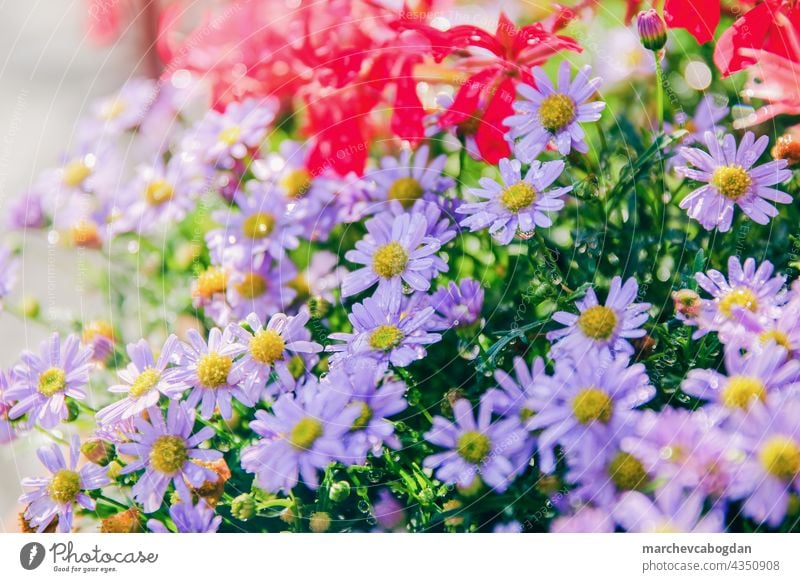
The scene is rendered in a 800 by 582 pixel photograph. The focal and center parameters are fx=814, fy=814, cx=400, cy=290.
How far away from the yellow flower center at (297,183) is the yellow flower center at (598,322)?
0.18 metres

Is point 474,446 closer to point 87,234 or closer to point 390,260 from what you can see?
point 390,260

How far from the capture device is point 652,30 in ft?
1.39

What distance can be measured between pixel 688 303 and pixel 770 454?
80mm

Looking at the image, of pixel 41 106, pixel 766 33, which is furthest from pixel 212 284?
pixel 766 33

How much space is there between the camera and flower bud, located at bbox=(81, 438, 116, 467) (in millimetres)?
427

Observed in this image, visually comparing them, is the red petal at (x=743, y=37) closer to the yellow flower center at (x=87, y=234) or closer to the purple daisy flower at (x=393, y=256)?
the purple daisy flower at (x=393, y=256)

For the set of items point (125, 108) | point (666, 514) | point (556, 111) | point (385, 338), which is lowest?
point (666, 514)

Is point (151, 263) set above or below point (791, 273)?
above

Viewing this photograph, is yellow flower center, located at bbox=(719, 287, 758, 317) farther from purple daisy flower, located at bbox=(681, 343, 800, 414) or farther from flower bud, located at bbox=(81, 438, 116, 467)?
flower bud, located at bbox=(81, 438, 116, 467)

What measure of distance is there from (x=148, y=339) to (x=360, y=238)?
14 cm

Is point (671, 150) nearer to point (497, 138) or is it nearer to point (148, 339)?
point (497, 138)

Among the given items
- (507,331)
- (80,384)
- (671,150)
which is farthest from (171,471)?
(671,150)

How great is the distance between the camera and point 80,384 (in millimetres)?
445
